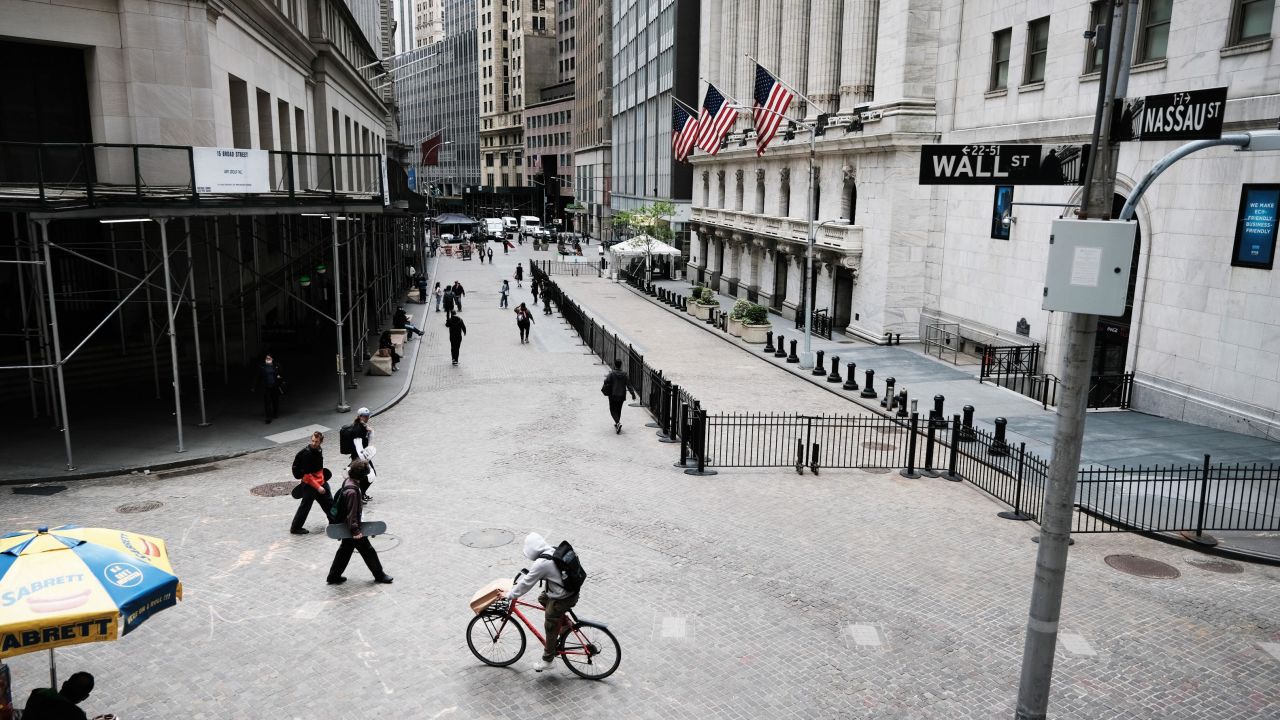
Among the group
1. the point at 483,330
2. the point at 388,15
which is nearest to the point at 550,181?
the point at 388,15

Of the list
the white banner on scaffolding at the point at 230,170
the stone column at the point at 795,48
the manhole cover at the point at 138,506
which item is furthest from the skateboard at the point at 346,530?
the stone column at the point at 795,48

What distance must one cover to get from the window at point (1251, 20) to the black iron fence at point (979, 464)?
323 inches

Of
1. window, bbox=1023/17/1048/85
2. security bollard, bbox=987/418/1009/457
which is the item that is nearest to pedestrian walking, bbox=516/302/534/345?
window, bbox=1023/17/1048/85

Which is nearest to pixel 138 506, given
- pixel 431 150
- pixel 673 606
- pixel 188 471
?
pixel 188 471

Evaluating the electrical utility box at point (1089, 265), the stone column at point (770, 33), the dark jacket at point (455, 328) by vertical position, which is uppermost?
the stone column at point (770, 33)

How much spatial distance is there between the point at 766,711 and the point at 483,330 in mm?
28663

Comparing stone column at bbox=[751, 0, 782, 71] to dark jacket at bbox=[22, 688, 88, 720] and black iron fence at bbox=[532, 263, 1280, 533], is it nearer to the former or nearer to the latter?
black iron fence at bbox=[532, 263, 1280, 533]

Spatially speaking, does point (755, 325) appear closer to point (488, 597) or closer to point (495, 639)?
point (495, 639)

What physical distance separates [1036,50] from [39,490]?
2734cm

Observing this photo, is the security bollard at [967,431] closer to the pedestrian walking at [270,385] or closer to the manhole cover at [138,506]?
the manhole cover at [138,506]

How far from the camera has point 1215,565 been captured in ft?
39.4

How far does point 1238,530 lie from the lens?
13047mm

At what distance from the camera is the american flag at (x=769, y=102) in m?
27.9

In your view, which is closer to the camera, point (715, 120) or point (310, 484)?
point (310, 484)
